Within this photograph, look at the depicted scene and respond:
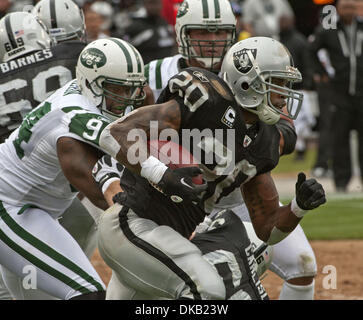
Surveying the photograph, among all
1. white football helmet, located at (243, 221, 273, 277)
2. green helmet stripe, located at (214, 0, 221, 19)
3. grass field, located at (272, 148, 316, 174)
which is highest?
green helmet stripe, located at (214, 0, 221, 19)

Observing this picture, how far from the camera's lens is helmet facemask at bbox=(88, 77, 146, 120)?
17.5 feet

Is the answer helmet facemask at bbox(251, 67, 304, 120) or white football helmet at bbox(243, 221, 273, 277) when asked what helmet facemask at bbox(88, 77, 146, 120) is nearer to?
helmet facemask at bbox(251, 67, 304, 120)

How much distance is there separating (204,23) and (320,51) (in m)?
6.23

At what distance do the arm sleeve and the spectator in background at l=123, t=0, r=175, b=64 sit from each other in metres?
7.48

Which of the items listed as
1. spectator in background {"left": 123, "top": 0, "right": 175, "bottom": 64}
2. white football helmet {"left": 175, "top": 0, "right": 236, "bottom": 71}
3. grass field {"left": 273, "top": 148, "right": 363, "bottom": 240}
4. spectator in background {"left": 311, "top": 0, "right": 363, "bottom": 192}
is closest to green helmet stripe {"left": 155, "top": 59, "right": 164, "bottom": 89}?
white football helmet {"left": 175, "top": 0, "right": 236, "bottom": 71}

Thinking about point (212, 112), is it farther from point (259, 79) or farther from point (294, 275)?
point (294, 275)

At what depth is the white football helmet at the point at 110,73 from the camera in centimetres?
533

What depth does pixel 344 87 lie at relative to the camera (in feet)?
40.0

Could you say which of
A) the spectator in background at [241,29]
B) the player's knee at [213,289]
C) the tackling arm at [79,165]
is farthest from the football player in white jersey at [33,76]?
Result: the spectator in background at [241,29]

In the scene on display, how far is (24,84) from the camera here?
6.02 meters

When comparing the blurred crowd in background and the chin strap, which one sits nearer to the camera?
the chin strap

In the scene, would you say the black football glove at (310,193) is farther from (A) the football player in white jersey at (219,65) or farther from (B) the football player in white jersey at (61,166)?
(B) the football player in white jersey at (61,166)

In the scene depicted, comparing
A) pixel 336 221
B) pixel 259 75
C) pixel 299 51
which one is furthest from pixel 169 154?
pixel 299 51

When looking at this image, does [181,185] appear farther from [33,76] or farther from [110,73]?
[33,76]
